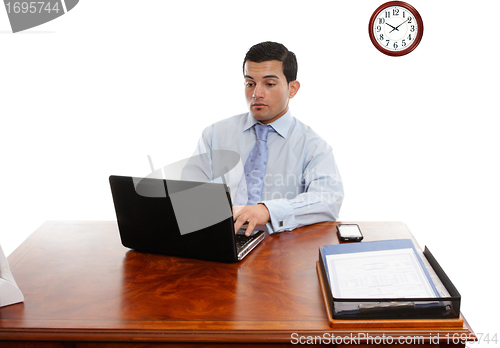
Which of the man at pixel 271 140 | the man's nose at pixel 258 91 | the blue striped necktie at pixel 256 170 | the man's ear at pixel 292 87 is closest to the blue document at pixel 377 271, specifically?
the man at pixel 271 140

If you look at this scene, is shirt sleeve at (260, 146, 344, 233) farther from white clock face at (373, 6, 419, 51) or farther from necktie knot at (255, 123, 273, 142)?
white clock face at (373, 6, 419, 51)

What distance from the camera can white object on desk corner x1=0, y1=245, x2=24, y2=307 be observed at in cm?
129

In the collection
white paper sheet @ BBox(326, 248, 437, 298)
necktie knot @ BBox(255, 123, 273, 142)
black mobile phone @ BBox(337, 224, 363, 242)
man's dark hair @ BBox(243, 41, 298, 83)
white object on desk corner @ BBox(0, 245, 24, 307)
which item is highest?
man's dark hair @ BBox(243, 41, 298, 83)

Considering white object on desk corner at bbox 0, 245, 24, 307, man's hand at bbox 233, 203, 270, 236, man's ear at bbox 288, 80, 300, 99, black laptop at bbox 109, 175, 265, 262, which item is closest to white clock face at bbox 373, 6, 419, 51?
man's ear at bbox 288, 80, 300, 99

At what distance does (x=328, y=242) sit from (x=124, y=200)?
0.80 meters

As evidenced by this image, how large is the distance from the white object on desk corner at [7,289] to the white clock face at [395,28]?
2.47 meters

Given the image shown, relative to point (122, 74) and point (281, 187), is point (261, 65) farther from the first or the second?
point (122, 74)

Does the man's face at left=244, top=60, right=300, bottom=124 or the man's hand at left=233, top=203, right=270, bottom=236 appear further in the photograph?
the man's face at left=244, top=60, right=300, bottom=124

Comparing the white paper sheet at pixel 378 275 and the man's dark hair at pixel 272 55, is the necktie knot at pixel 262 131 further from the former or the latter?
the white paper sheet at pixel 378 275

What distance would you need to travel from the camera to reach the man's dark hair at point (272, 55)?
231 centimetres

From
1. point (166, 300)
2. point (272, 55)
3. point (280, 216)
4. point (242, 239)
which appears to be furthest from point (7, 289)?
point (272, 55)

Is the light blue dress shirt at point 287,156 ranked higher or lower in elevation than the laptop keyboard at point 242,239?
higher

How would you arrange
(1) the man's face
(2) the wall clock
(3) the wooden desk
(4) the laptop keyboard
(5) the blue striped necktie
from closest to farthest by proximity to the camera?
1. (3) the wooden desk
2. (4) the laptop keyboard
3. (1) the man's face
4. (5) the blue striped necktie
5. (2) the wall clock

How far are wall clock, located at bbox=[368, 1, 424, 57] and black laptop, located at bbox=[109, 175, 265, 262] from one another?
186cm
